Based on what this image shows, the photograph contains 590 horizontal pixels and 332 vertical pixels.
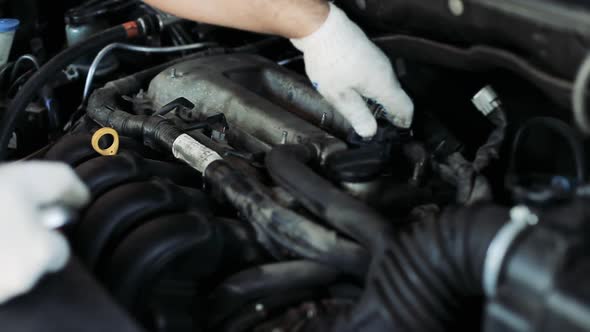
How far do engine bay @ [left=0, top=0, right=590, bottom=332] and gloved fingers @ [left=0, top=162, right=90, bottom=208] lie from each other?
0.19ft

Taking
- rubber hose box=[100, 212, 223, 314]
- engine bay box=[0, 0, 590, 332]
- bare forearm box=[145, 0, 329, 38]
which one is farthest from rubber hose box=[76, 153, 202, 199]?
bare forearm box=[145, 0, 329, 38]

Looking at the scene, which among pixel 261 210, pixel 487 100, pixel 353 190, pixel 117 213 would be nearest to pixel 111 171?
pixel 117 213

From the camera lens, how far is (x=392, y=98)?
1.26 meters

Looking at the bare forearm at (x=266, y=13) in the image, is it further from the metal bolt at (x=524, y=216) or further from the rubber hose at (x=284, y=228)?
the metal bolt at (x=524, y=216)

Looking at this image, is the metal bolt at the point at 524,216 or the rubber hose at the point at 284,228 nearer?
the metal bolt at the point at 524,216

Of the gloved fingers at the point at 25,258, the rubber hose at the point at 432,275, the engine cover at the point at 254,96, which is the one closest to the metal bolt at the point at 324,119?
the engine cover at the point at 254,96

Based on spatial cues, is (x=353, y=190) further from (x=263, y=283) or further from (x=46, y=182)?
(x=46, y=182)

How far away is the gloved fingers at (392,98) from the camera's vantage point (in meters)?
1.25

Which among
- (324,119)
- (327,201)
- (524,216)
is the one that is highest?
(524,216)

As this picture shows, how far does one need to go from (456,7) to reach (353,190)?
0.32 metres

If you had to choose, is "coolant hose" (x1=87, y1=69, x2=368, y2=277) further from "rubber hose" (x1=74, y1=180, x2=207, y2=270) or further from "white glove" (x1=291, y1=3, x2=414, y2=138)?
"white glove" (x1=291, y1=3, x2=414, y2=138)

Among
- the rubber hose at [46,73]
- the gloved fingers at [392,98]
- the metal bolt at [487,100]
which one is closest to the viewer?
the metal bolt at [487,100]

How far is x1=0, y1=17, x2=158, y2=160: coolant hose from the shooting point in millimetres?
1366

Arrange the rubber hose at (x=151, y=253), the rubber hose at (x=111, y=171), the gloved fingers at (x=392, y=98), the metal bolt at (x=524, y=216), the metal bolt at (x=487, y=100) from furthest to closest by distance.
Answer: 1. the gloved fingers at (x=392, y=98)
2. the metal bolt at (x=487, y=100)
3. the rubber hose at (x=111, y=171)
4. the rubber hose at (x=151, y=253)
5. the metal bolt at (x=524, y=216)
